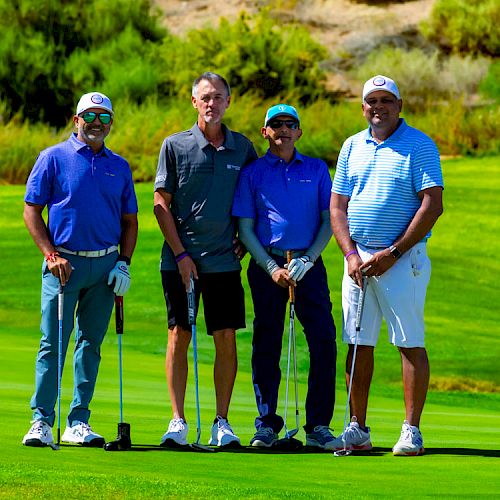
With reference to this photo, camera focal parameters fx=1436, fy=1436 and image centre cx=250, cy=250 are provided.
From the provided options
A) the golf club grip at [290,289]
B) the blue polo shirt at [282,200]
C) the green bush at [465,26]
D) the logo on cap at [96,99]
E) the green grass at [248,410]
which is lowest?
the green grass at [248,410]

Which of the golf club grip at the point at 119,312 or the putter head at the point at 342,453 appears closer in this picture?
the putter head at the point at 342,453

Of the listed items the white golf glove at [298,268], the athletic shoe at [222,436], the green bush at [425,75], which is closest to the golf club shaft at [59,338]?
the athletic shoe at [222,436]

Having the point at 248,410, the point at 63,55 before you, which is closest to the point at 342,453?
the point at 248,410

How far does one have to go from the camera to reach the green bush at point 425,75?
39.1 metres

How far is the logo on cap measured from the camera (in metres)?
7.27

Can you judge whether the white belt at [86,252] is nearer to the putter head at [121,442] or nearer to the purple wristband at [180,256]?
the purple wristband at [180,256]

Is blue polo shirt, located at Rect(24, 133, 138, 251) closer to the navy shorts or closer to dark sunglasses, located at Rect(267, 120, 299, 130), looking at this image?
the navy shorts

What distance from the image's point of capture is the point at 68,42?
38938 mm

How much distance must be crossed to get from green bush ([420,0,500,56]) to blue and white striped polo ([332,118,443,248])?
37753 mm

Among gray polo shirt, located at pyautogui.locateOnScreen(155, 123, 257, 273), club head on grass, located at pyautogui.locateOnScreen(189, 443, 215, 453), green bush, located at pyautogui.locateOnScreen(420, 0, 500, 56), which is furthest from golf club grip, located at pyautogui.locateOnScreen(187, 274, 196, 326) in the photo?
green bush, located at pyautogui.locateOnScreen(420, 0, 500, 56)

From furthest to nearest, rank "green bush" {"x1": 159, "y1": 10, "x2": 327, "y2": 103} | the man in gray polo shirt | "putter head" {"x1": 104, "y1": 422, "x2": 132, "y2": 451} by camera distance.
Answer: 1. "green bush" {"x1": 159, "y1": 10, "x2": 327, "y2": 103}
2. the man in gray polo shirt
3. "putter head" {"x1": 104, "y1": 422, "x2": 132, "y2": 451}

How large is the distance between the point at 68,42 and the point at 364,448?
32773 millimetres

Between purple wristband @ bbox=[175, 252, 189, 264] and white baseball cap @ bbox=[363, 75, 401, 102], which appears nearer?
white baseball cap @ bbox=[363, 75, 401, 102]

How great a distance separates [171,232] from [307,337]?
0.93 meters
